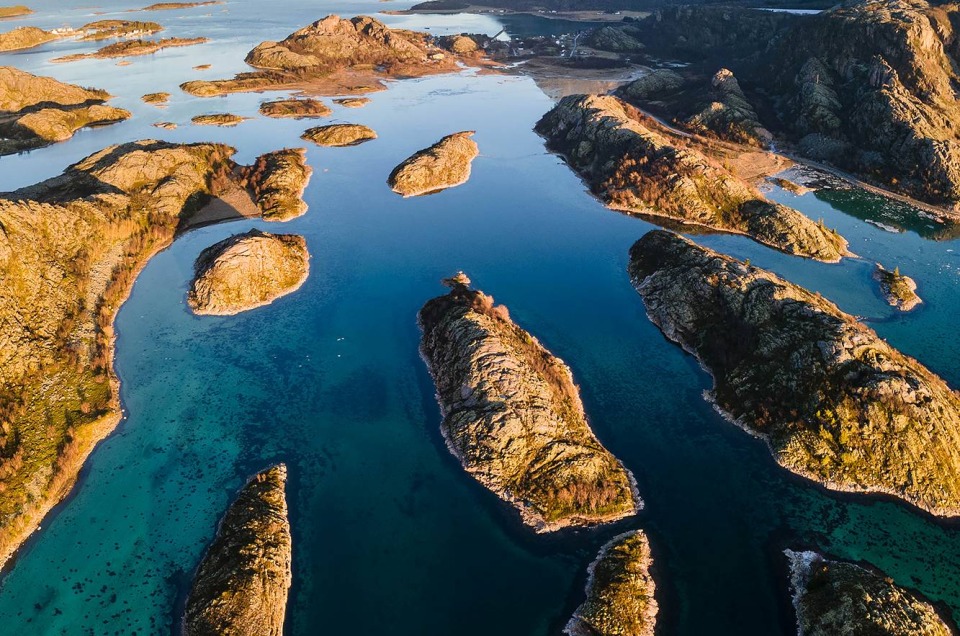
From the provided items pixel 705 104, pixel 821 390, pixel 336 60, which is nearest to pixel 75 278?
pixel 821 390

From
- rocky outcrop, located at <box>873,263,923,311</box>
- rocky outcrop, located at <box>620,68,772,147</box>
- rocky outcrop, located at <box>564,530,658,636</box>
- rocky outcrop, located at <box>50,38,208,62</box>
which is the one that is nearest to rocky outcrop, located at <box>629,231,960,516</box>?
rocky outcrop, located at <box>873,263,923,311</box>

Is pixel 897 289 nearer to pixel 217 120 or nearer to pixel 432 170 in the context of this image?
pixel 432 170

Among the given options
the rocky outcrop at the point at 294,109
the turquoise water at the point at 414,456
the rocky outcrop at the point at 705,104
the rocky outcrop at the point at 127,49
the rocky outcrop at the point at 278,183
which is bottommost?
the turquoise water at the point at 414,456

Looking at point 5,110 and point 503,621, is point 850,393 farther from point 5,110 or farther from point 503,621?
point 5,110

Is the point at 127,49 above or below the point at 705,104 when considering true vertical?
below

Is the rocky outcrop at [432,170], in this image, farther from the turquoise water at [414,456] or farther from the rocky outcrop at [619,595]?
the rocky outcrop at [619,595]

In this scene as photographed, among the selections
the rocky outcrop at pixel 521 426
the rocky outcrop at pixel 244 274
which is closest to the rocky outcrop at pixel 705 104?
the rocky outcrop at pixel 521 426

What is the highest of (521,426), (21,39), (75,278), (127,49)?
(127,49)
